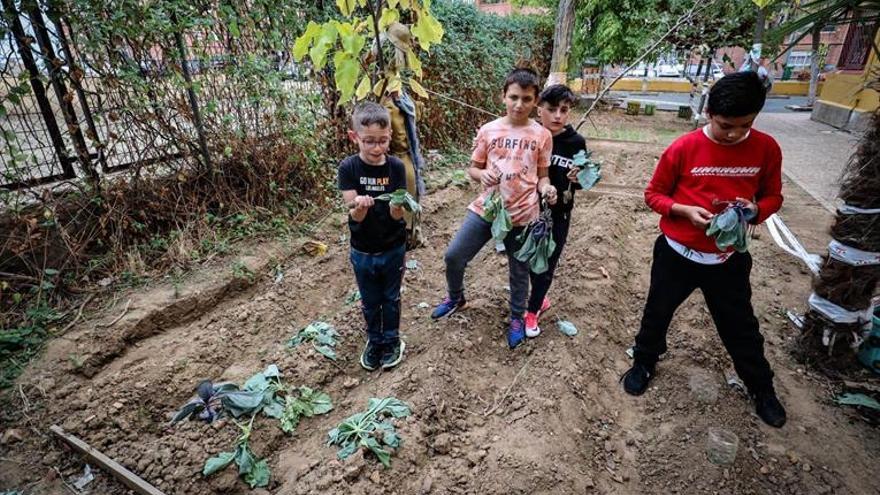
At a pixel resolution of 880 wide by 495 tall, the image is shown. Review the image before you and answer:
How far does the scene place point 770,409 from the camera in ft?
8.23

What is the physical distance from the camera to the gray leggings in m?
2.87

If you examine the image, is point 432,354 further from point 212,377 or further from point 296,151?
point 296,151

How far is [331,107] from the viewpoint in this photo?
17.9 ft

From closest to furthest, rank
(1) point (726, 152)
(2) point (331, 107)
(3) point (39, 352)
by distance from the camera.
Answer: (1) point (726, 152), (3) point (39, 352), (2) point (331, 107)

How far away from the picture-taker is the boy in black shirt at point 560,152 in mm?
2725

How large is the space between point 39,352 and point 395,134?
2852mm

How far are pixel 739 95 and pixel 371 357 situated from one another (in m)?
2.55

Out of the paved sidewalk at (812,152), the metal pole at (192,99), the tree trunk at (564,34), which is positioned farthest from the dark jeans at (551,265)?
the tree trunk at (564,34)

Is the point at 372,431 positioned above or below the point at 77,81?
below

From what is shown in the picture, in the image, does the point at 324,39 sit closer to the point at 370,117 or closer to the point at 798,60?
the point at 370,117

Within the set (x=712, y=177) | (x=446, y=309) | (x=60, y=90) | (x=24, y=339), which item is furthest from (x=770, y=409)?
(x=60, y=90)

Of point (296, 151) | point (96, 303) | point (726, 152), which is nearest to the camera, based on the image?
point (726, 152)

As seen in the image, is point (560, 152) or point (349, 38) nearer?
point (349, 38)

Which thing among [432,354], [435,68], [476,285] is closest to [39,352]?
[432,354]
